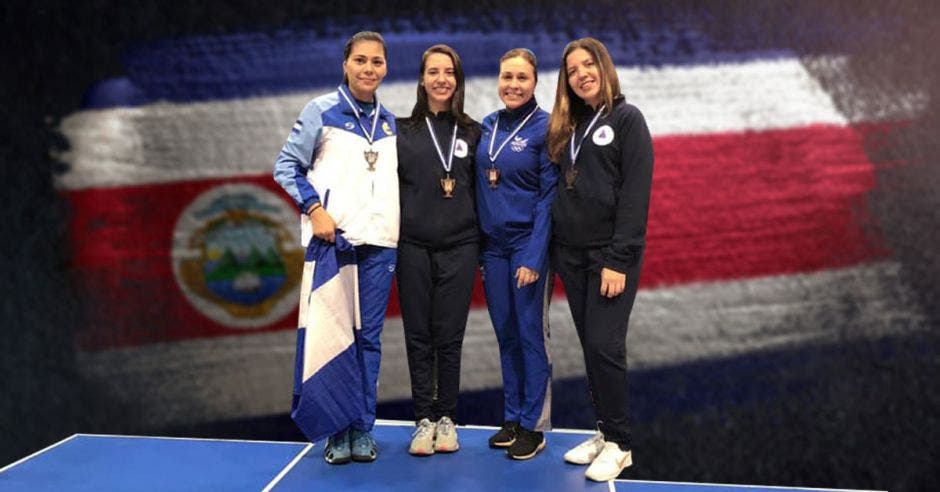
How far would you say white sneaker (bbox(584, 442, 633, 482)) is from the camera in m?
2.11

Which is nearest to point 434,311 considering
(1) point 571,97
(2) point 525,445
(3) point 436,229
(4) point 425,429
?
(3) point 436,229

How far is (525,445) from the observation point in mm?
2297

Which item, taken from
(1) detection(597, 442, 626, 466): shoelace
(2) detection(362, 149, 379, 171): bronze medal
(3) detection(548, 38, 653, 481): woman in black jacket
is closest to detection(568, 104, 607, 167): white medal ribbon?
(3) detection(548, 38, 653, 481): woman in black jacket

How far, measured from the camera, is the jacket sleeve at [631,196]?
2041mm

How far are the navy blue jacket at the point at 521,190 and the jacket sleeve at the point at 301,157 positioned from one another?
0.49m

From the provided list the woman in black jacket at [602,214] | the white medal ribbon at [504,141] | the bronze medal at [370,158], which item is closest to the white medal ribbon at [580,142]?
the woman in black jacket at [602,214]

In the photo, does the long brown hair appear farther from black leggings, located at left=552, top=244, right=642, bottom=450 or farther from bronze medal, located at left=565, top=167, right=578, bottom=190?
black leggings, located at left=552, top=244, right=642, bottom=450

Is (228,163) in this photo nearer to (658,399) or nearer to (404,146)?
(404,146)

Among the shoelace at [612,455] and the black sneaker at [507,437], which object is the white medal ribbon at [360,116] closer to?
the black sneaker at [507,437]

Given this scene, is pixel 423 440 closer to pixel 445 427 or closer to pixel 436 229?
pixel 445 427

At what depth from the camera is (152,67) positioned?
304 centimetres

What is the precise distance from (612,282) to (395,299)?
1.22 m

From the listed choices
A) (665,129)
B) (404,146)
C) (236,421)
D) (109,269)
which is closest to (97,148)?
(109,269)

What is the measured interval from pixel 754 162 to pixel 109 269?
2.62 meters
